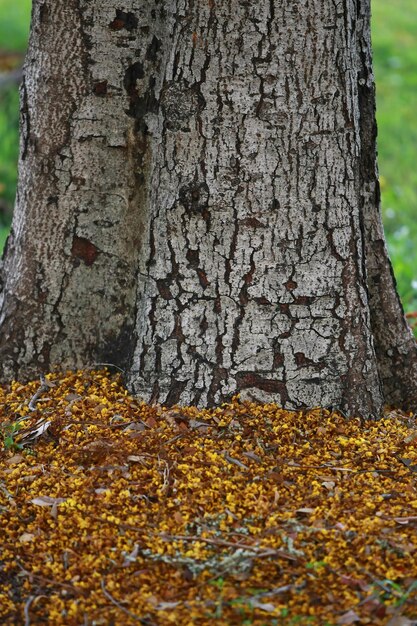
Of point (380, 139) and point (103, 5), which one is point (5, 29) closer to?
point (380, 139)

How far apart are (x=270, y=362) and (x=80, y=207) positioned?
95 cm

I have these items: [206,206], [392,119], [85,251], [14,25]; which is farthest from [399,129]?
[206,206]

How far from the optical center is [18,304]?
11.3 ft

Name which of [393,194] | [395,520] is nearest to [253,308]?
[395,520]

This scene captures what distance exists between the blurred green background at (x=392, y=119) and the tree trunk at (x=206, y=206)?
8.17ft

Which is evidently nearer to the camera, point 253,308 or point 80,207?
point 253,308

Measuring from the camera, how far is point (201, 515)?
2574 millimetres

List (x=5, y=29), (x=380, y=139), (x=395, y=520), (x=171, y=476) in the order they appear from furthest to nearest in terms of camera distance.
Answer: (x=5, y=29) < (x=380, y=139) < (x=171, y=476) < (x=395, y=520)

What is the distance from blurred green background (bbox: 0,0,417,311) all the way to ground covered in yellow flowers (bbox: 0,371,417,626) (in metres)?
2.80

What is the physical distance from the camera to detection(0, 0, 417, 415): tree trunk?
9.67ft

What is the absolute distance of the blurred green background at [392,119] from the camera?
6.98 m

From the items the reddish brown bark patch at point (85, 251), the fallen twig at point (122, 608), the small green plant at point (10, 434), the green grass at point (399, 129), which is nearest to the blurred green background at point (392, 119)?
the green grass at point (399, 129)

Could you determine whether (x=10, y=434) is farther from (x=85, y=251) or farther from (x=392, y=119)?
(x=392, y=119)

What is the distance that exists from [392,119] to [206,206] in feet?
23.2
